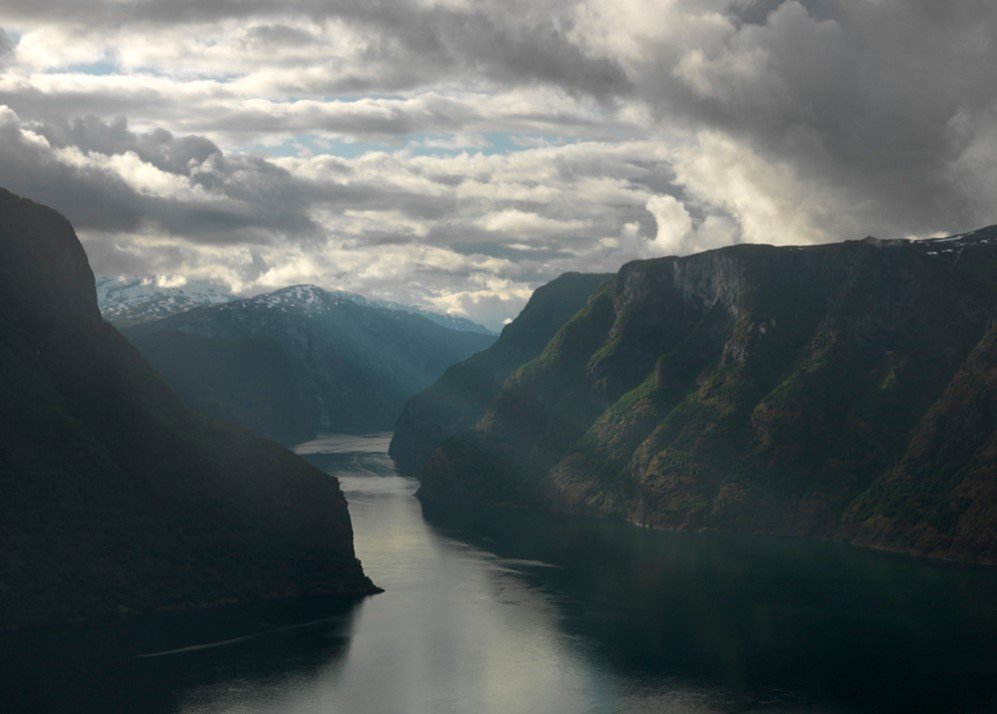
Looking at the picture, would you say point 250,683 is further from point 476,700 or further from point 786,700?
point 786,700

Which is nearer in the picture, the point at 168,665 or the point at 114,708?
the point at 114,708

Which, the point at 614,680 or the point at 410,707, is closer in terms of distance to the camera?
the point at 410,707

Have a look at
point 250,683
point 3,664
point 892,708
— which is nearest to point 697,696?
point 892,708

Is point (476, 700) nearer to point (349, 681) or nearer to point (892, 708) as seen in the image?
point (349, 681)

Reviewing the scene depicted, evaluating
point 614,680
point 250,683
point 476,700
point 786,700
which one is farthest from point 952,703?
point 250,683

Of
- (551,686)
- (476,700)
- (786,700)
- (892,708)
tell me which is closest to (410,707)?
(476,700)

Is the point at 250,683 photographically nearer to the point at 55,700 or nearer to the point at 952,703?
the point at 55,700

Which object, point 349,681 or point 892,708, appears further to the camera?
point 349,681
